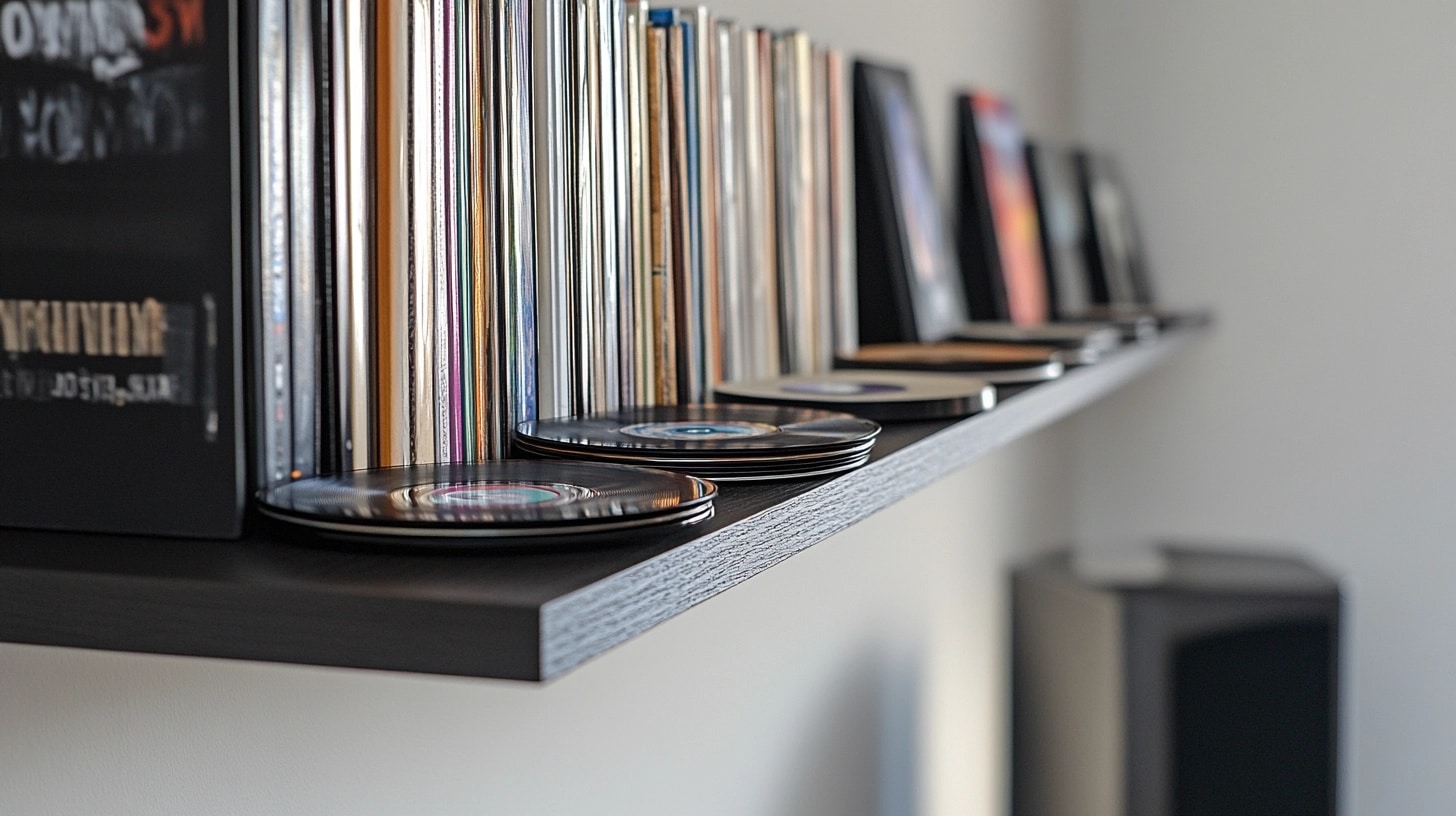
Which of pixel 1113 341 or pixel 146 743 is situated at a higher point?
pixel 1113 341

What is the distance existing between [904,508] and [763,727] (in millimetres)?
439

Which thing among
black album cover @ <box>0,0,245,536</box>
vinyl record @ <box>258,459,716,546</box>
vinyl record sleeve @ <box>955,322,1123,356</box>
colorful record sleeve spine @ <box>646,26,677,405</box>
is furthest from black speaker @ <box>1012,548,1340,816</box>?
black album cover @ <box>0,0,245,536</box>

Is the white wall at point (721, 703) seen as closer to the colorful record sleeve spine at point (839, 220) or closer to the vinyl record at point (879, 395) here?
the colorful record sleeve spine at point (839, 220)

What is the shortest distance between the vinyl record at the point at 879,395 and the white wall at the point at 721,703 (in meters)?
0.26

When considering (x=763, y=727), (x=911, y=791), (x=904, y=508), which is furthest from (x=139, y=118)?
(x=911, y=791)

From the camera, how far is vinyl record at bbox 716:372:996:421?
806mm

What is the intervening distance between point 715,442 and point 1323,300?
221cm

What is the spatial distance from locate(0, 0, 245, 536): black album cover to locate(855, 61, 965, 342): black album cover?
0.85 metres

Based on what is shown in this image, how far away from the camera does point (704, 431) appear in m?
0.65

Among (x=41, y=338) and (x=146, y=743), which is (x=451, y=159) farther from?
(x=146, y=743)

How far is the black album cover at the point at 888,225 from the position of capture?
4.06 feet

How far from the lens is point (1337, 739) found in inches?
82.7

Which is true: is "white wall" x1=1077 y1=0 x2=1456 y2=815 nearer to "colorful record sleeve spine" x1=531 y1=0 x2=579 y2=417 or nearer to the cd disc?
the cd disc

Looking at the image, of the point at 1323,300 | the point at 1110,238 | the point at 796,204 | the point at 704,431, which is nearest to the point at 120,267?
the point at 704,431
